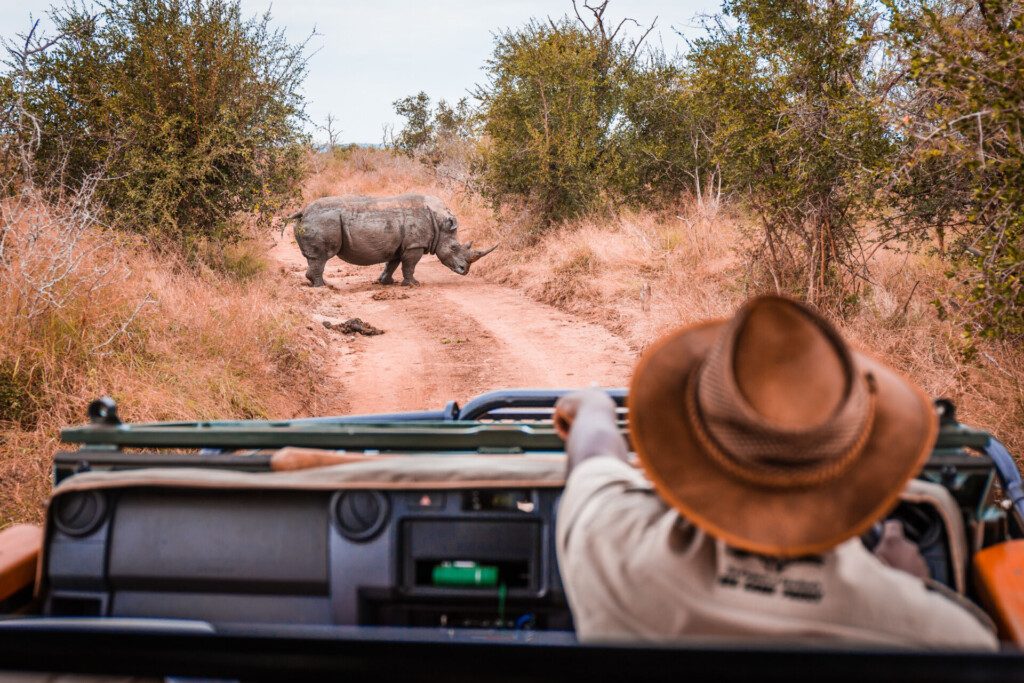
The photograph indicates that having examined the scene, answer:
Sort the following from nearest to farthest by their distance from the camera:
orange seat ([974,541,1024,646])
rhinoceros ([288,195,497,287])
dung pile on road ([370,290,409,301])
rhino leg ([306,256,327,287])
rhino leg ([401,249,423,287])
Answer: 1. orange seat ([974,541,1024,646])
2. dung pile on road ([370,290,409,301])
3. rhino leg ([306,256,327,287])
4. rhinoceros ([288,195,497,287])
5. rhino leg ([401,249,423,287])

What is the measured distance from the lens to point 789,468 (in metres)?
1.26

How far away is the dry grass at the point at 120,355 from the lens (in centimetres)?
484

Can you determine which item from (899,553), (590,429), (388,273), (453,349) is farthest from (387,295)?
(899,553)

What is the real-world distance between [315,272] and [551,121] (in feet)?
16.3

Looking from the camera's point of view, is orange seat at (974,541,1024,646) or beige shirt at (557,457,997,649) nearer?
beige shirt at (557,457,997,649)

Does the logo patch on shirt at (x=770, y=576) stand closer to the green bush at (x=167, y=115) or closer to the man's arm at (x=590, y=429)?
the man's arm at (x=590, y=429)

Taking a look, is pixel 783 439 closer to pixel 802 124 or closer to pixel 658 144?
pixel 802 124

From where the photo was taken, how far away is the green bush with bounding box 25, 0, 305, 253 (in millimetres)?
8953

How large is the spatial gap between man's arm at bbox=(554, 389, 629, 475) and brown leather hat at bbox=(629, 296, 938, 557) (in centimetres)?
33

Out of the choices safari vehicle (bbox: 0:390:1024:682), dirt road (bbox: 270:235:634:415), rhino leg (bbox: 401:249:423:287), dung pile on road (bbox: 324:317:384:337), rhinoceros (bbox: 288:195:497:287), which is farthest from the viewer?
rhino leg (bbox: 401:249:423:287)

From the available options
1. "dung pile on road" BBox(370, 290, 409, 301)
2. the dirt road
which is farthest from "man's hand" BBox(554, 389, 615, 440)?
"dung pile on road" BBox(370, 290, 409, 301)

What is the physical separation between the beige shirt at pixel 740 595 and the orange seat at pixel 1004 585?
0.32 metres

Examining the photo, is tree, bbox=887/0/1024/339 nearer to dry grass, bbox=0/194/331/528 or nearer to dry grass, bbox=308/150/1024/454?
dry grass, bbox=308/150/1024/454

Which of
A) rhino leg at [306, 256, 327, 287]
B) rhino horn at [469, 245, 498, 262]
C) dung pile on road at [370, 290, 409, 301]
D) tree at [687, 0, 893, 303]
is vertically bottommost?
dung pile on road at [370, 290, 409, 301]
